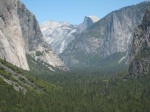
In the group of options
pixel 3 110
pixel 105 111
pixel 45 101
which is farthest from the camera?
pixel 45 101

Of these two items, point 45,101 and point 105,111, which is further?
point 45,101

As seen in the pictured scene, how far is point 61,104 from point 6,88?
30144 mm

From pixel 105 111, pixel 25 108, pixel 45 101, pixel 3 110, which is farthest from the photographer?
pixel 45 101

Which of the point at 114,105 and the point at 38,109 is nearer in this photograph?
the point at 38,109

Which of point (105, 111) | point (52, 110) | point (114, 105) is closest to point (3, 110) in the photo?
Answer: point (52, 110)

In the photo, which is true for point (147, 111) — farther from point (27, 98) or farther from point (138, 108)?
point (27, 98)

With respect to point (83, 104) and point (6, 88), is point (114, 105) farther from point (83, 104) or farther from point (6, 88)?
point (6, 88)

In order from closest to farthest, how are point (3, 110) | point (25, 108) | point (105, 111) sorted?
1. point (3, 110)
2. point (25, 108)
3. point (105, 111)

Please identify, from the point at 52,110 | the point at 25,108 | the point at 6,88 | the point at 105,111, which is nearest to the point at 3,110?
the point at 25,108

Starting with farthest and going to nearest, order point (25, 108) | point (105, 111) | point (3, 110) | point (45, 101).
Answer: point (45, 101) → point (105, 111) → point (25, 108) → point (3, 110)

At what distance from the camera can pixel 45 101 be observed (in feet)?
632

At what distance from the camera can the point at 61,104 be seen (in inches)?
7456

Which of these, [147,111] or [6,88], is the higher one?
[6,88]

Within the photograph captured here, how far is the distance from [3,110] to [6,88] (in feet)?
124
